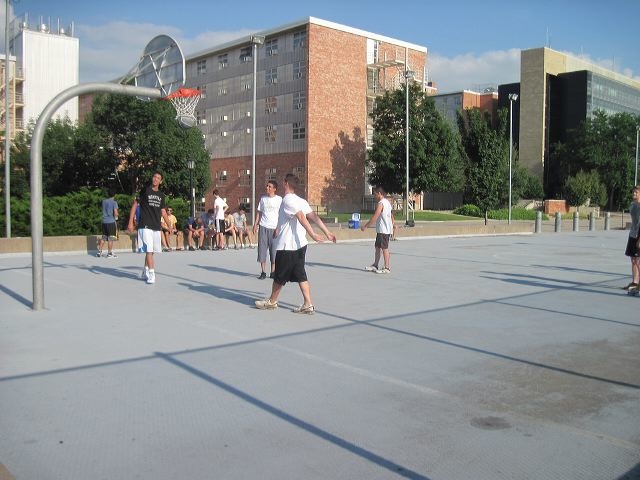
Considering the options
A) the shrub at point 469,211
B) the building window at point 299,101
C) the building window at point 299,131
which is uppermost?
the building window at point 299,101

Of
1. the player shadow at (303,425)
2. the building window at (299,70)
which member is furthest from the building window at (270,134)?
the player shadow at (303,425)

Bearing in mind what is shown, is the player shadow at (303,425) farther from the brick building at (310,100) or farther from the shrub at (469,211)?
the shrub at (469,211)

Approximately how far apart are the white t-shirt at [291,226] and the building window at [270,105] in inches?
2137

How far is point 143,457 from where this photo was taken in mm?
3754

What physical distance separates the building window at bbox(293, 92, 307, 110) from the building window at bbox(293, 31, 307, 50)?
4277 mm

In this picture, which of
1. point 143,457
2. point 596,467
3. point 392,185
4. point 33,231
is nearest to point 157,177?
point 33,231

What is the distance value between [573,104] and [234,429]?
3743 inches

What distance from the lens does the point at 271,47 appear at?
61.1 m

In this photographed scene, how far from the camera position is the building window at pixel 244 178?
217ft

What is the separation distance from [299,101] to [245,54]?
935cm

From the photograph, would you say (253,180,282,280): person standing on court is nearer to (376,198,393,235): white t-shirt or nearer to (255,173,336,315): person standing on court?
(376,198,393,235): white t-shirt

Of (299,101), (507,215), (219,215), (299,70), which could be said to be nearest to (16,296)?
(219,215)

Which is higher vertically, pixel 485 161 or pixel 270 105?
pixel 270 105

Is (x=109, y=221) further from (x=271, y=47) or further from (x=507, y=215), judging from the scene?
(x=507, y=215)
